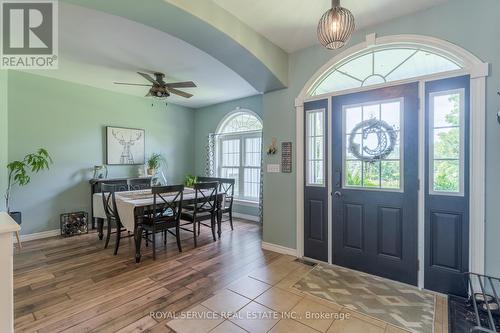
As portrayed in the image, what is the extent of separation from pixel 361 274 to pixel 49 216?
16.5 ft

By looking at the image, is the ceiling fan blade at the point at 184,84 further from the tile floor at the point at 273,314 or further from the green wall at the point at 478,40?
the tile floor at the point at 273,314

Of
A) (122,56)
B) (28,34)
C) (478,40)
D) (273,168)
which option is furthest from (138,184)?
(478,40)

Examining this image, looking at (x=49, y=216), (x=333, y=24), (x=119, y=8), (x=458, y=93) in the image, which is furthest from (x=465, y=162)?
(x=49, y=216)

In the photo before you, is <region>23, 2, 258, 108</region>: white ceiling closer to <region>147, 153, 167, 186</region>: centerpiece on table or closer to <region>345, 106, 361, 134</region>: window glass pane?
<region>147, 153, 167, 186</region>: centerpiece on table

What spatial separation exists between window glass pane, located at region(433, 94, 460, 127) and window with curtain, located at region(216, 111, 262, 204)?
343cm

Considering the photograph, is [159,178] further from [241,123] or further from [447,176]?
[447,176]

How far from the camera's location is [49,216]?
4.23 meters

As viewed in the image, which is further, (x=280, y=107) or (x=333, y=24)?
(x=280, y=107)

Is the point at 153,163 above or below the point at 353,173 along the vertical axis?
above

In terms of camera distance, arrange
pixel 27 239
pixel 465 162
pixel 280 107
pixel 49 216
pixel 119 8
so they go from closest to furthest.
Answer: pixel 119 8
pixel 465 162
pixel 280 107
pixel 27 239
pixel 49 216

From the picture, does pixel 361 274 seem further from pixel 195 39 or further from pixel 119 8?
pixel 119 8

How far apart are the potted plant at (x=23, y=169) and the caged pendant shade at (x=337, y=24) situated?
14.8 ft

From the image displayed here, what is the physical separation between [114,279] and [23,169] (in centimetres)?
261

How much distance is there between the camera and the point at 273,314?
2061 millimetres
